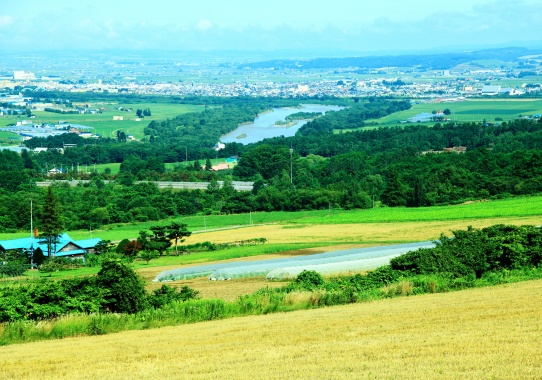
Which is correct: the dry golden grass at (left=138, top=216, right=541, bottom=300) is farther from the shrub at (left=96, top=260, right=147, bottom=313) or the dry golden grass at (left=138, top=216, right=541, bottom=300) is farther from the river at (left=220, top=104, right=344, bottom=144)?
the river at (left=220, top=104, right=344, bottom=144)

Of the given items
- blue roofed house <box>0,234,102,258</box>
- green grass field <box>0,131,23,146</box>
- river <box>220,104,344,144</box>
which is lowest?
river <box>220,104,344,144</box>

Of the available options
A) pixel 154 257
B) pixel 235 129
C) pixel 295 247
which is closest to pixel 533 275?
pixel 295 247

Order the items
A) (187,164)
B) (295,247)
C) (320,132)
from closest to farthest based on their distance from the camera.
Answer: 1. (295,247)
2. (187,164)
3. (320,132)

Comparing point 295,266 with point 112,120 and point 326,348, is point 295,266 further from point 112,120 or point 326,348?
point 112,120

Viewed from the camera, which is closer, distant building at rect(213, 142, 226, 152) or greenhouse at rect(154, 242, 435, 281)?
greenhouse at rect(154, 242, 435, 281)

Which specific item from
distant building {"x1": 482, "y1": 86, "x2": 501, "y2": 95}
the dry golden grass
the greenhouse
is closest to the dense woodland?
the dry golden grass

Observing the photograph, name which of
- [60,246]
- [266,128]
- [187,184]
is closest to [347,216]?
[60,246]

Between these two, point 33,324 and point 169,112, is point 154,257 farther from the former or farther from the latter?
point 169,112
